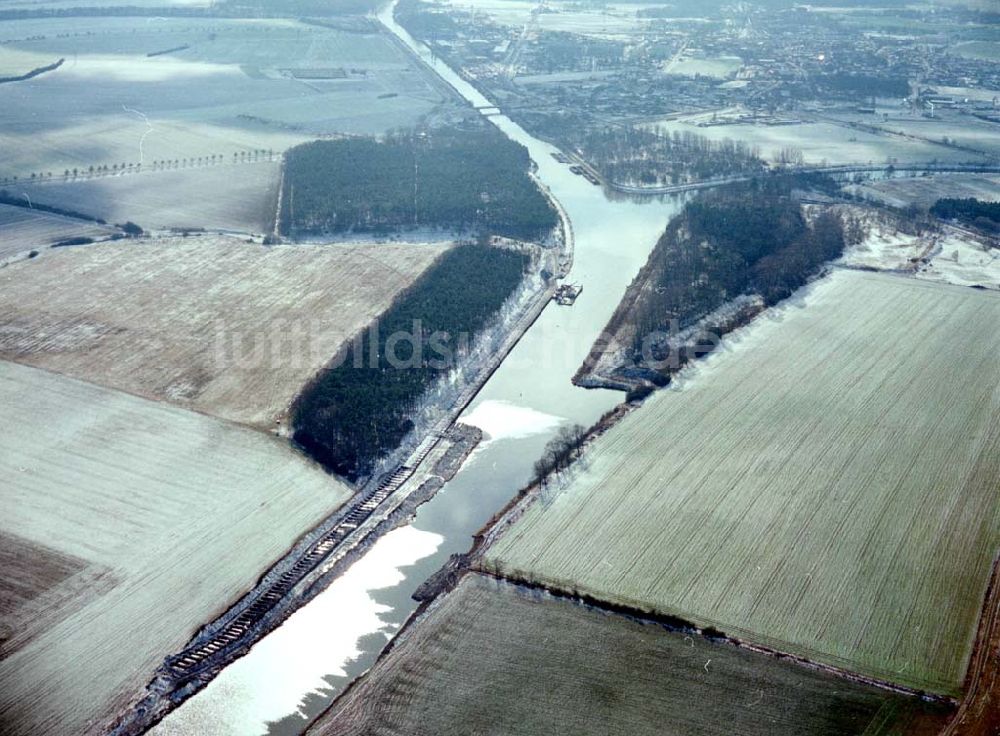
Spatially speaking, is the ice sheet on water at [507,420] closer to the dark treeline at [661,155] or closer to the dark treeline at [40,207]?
the dark treeline at [661,155]

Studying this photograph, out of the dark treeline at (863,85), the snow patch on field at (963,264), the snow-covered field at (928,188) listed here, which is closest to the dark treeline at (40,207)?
the snow patch on field at (963,264)

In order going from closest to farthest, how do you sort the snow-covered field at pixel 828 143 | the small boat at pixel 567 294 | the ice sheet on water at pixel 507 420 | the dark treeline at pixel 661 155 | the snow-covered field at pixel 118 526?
the snow-covered field at pixel 118 526 < the ice sheet on water at pixel 507 420 < the small boat at pixel 567 294 < the dark treeline at pixel 661 155 < the snow-covered field at pixel 828 143

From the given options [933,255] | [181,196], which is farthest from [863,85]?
[181,196]

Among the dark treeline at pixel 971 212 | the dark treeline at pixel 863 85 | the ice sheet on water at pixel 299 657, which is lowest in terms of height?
the ice sheet on water at pixel 299 657

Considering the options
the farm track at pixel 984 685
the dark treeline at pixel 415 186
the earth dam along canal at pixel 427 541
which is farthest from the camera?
the dark treeline at pixel 415 186

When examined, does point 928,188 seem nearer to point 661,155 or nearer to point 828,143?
point 828,143
